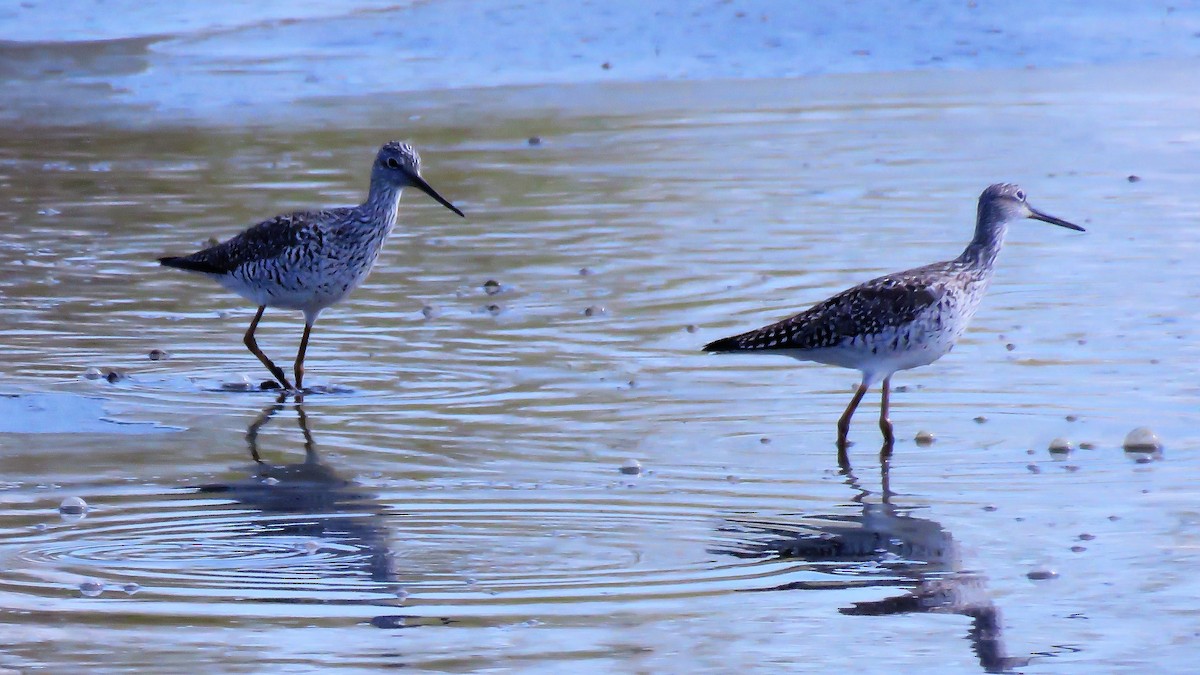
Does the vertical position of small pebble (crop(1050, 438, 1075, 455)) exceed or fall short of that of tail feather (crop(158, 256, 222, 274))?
it falls short

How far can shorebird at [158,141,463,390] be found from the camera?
33.3 ft

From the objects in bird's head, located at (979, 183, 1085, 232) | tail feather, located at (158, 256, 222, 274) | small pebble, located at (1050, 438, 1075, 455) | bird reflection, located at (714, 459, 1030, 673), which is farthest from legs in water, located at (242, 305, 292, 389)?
small pebble, located at (1050, 438, 1075, 455)

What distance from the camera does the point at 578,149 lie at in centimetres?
1753

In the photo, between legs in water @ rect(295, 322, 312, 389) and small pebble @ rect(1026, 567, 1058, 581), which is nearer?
small pebble @ rect(1026, 567, 1058, 581)

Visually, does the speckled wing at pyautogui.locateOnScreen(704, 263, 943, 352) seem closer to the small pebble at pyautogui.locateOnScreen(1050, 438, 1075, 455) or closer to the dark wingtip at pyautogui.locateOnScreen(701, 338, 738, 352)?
the dark wingtip at pyautogui.locateOnScreen(701, 338, 738, 352)

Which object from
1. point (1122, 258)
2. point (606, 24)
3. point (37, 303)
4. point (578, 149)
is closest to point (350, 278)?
point (37, 303)

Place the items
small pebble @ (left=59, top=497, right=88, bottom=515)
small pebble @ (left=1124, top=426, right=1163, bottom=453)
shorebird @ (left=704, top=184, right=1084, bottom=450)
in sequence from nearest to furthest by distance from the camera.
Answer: small pebble @ (left=59, top=497, right=88, bottom=515) < small pebble @ (left=1124, top=426, right=1163, bottom=453) < shorebird @ (left=704, top=184, right=1084, bottom=450)

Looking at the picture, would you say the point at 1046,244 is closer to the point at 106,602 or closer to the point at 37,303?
the point at 37,303

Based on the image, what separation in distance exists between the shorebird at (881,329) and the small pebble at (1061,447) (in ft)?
2.38

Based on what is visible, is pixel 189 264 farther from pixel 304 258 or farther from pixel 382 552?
pixel 382 552

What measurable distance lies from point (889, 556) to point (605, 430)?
2.24 metres

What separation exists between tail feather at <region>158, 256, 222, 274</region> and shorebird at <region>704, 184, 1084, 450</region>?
10.6 ft

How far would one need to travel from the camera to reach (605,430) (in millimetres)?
8805

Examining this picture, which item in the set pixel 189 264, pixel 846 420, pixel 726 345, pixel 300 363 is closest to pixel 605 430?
pixel 726 345
